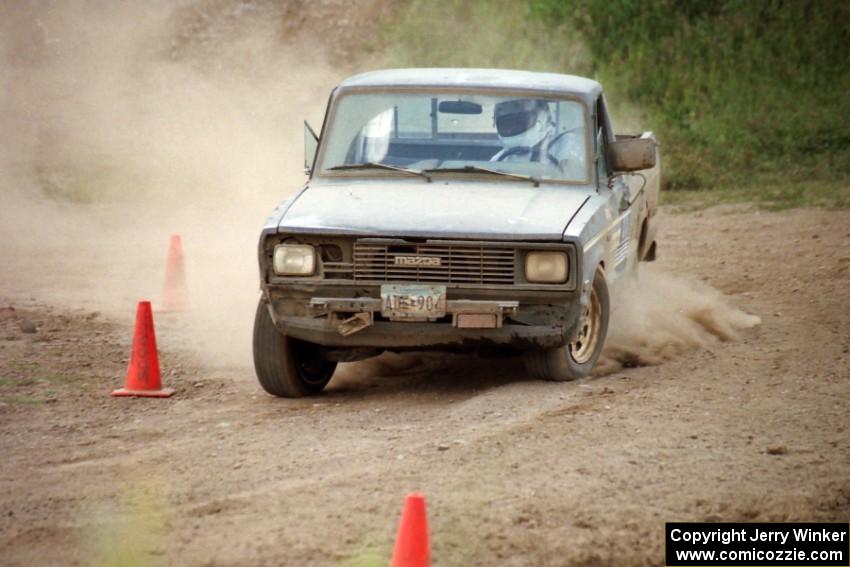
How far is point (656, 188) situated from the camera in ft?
40.7

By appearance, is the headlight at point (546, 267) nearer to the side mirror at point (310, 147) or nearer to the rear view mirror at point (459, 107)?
the rear view mirror at point (459, 107)

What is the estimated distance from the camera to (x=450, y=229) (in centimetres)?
861

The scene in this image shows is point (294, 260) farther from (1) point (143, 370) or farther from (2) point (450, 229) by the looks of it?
(1) point (143, 370)

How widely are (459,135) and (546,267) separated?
4.90 ft

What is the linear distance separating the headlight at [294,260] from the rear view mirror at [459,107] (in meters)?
1.54

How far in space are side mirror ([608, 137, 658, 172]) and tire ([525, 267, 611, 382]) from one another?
0.80 meters

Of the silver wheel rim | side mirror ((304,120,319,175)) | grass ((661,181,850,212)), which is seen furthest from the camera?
grass ((661,181,850,212))

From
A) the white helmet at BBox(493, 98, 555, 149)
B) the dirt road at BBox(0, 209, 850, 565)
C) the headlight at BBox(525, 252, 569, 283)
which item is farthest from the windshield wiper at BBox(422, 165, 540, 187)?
the dirt road at BBox(0, 209, 850, 565)

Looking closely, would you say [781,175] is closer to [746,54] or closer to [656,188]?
[746,54]

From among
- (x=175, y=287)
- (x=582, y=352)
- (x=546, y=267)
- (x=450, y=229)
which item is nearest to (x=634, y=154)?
(x=582, y=352)

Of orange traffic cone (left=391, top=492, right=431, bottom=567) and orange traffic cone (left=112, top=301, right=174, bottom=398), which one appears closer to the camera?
orange traffic cone (left=391, top=492, right=431, bottom=567)

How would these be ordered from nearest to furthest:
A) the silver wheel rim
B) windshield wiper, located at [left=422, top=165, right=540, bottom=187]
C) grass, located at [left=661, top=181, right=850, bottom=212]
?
the silver wheel rim
windshield wiper, located at [left=422, top=165, right=540, bottom=187]
grass, located at [left=661, top=181, right=850, bottom=212]

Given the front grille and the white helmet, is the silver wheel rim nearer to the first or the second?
the front grille

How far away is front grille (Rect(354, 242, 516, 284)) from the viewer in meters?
8.59
